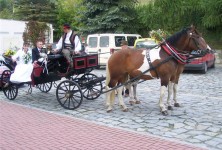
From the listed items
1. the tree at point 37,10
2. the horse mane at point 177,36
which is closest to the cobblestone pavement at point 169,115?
the horse mane at point 177,36

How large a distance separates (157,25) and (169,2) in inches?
76.4

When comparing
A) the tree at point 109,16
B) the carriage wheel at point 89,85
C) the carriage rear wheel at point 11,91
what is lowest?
the carriage rear wheel at point 11,91

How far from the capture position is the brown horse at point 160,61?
307 inches

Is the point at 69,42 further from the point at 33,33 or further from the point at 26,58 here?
the point at 33,33

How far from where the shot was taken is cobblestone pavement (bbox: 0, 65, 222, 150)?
6355 millimetres

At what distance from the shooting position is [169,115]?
7.75 m

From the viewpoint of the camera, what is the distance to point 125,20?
23.6 meters

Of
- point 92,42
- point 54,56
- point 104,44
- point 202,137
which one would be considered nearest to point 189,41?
point 202,137

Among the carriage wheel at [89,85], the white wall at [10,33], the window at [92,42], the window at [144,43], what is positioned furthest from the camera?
the white wall at [10,33]

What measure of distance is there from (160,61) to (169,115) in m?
1.33

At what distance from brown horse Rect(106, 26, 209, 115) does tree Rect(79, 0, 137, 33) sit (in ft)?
50.5

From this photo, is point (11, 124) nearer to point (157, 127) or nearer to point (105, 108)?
point (105, 108)

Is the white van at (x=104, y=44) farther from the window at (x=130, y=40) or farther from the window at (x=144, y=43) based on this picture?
the window at (x=144, y=43)

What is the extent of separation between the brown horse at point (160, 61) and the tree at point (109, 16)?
15403mm
